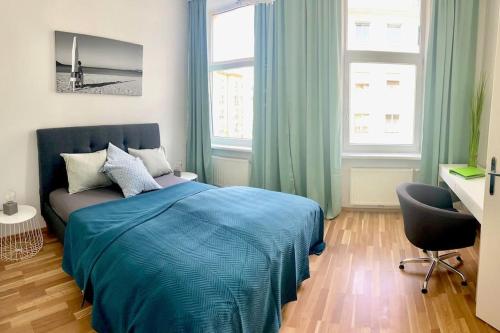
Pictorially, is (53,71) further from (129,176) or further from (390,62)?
(390,62)

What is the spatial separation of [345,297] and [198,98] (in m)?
3.11

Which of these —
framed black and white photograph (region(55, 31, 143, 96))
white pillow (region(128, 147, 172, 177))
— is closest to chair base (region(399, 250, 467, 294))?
white pillow (region(128, 147, 172, 177))

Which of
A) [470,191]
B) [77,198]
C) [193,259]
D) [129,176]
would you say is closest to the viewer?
[193,259]

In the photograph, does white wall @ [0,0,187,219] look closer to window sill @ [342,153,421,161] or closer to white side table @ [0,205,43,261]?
white side table @ [0,205,43,261]

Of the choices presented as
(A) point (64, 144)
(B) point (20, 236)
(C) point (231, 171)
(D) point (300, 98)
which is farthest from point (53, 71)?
(D) point (300, 98)

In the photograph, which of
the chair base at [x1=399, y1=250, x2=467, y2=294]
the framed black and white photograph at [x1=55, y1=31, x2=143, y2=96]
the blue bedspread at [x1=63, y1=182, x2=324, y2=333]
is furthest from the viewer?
the framed black and white photograph at [x1=55, y1=31, x2=143, y2=96]

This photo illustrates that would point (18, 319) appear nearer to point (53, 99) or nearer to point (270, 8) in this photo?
point (53, 99)

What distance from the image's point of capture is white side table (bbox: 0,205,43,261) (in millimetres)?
2737

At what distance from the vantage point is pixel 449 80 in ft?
11.0

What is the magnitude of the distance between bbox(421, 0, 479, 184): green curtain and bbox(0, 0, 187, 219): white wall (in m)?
3.02

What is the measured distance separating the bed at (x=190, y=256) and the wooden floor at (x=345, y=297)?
0.17 meters

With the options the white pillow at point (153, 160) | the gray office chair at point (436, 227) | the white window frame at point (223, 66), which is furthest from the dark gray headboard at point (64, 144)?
the gray office chair at point (436, 227)

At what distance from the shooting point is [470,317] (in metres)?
2.03

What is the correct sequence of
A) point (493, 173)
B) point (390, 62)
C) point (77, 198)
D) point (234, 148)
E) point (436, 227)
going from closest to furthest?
point (493, 173)
point (436, 227)
point (77, 198)
point (390, 62)
point (234, 148)
